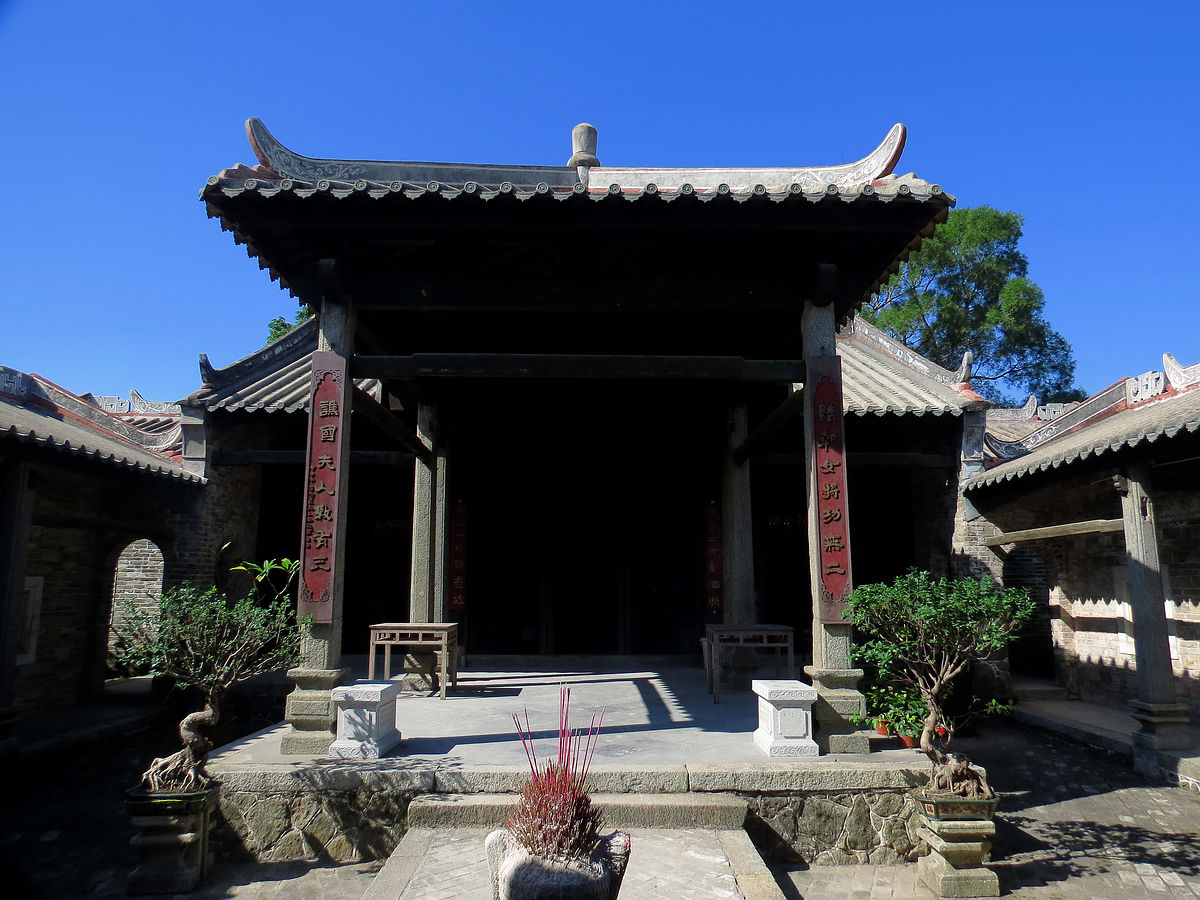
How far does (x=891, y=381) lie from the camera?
39.6 feet

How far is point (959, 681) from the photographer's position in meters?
10.2

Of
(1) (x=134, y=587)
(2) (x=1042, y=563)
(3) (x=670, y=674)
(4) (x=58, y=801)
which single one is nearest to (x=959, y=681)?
(2) (x=1042, y=563)

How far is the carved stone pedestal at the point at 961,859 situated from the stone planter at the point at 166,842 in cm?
468

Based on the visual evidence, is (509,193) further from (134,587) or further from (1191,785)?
(134,587)

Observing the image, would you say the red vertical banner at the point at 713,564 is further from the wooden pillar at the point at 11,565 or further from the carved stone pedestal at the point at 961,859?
the wooden pillar at the point at 11,565

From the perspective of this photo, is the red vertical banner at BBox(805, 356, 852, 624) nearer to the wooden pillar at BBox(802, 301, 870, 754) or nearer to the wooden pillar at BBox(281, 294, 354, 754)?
the wooden pillar at BBox(802, 301, 870, 754)

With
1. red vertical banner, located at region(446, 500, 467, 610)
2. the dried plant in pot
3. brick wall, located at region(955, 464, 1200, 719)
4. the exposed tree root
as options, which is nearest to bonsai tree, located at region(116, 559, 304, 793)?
the exposed tree root

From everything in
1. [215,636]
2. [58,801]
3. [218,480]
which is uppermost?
[218,480]

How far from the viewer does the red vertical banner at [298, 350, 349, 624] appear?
572 centimetres

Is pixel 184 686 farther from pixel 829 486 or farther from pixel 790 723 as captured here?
pixel 829 486

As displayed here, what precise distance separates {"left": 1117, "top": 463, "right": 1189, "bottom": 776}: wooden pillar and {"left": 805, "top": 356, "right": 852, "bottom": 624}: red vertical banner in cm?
404

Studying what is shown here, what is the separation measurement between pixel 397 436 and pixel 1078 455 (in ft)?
23.9

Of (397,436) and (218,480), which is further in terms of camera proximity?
(218,480)

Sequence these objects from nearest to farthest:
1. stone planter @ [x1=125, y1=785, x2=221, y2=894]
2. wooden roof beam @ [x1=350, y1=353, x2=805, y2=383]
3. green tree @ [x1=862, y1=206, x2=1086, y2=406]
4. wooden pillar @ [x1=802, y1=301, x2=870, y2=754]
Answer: stone planter @ [x1=125, y1=785, x2=221, y2=894], wooden pillar @ [x1=802, y1=301, x2=870, y2=754], wooden roof beam @ [x1=350, y1=353, x2=805, y2=383], green tree @ [x1=862, y1=206, x2=1086, y2=406]
